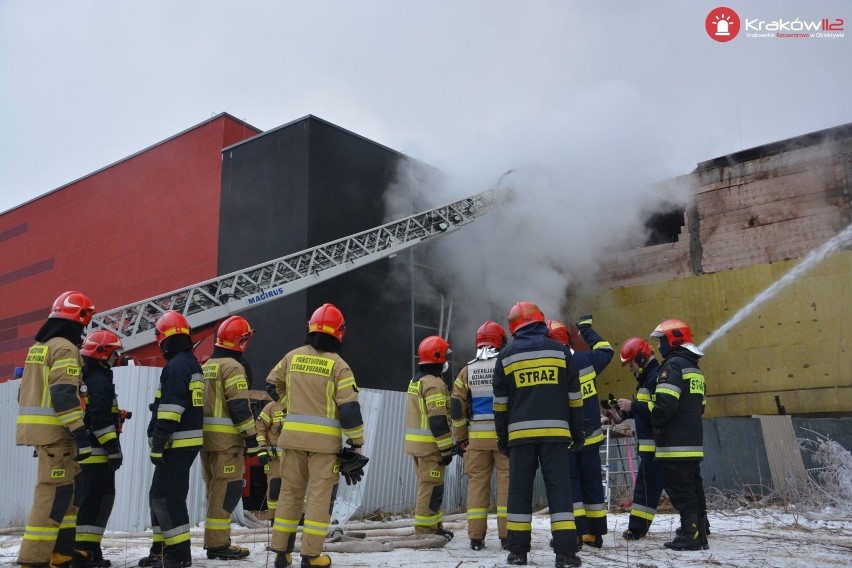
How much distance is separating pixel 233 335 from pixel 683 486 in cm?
379

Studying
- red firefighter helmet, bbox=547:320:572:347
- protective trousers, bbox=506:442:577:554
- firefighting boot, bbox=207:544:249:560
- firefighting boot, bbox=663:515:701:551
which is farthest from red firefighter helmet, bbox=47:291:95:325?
firefighting boot, bbox=663:515:701:551

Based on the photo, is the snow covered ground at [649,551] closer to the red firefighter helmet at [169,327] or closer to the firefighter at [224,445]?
the firefighter at [224,445]

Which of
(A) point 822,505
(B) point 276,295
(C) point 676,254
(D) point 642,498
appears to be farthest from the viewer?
(C) point 676,254

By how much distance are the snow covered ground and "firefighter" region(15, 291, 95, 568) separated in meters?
0.71

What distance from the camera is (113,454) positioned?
5215 mm

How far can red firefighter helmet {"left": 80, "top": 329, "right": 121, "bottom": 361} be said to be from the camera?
222 inches

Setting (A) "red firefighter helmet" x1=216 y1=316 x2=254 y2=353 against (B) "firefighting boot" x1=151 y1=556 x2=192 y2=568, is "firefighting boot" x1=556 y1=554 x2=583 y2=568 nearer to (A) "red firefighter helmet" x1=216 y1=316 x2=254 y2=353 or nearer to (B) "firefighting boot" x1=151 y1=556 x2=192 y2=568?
(B) "firefighting boot" x1=151 y1=556 x2=192 y2=568

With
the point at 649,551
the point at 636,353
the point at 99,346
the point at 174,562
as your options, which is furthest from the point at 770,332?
the point at 99,346

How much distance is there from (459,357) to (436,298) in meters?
1.48

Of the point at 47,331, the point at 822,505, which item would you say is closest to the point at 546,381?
the point at 47,331

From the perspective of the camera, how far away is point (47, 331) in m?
5.12

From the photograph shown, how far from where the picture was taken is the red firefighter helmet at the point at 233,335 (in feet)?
18.9

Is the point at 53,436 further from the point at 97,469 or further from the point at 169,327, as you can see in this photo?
the point at 169,327

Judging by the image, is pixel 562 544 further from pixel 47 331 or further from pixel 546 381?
pixel 47 331
